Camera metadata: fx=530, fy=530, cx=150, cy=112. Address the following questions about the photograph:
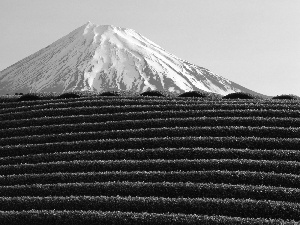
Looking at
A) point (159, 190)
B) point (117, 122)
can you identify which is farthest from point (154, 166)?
point (117, 122)

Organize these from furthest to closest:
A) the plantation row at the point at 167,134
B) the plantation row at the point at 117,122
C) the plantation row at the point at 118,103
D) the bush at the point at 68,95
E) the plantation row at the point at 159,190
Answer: the bush at the point at 68,95 → the plantation row at the point at 118,103 → the plantation row at the point at 117,122 → the plantation row at the point at 167,134 → the plantation row at the point at 159,190

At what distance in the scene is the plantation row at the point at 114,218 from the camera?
7.67 metres

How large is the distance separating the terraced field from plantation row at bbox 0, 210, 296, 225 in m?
0.02

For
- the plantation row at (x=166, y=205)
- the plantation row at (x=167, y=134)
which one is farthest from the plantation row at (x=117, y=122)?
the plantation row at (x=166, y=205)

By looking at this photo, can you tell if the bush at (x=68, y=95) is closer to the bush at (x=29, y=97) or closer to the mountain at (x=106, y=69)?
the bush at (x=29, y=97)

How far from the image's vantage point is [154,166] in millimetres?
9938

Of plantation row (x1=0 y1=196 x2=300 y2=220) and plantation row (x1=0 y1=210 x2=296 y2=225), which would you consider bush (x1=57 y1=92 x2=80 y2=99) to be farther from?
plantation row (x1=0 y1=210 x2=296 y2=225)

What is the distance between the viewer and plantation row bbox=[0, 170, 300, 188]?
9.10 m

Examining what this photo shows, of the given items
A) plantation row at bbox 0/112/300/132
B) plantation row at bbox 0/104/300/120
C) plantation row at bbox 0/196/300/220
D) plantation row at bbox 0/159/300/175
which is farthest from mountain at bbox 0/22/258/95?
plantation row at bbox 0/196/300/220

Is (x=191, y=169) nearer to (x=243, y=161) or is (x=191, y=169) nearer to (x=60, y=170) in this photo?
(x=243, y=161)

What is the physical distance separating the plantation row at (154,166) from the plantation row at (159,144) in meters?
0.91

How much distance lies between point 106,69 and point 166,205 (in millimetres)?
165502

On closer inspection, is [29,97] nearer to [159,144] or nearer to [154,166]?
[159,144]

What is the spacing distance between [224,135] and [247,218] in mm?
Result: 3836
